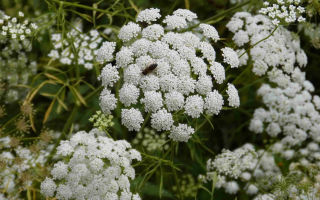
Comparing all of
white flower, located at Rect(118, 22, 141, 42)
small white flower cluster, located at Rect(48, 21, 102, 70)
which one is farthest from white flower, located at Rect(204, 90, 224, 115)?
small white flower cluster, located at Rect(48, 21, 102, 70)

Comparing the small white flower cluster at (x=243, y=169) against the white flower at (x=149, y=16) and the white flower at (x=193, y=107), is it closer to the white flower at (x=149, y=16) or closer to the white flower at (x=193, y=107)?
the white flower at (x=193, y=107)

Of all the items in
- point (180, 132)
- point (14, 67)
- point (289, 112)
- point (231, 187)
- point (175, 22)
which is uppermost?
point (175, 22)

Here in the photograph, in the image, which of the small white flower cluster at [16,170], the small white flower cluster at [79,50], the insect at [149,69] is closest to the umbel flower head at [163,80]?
the insect at [149,69]

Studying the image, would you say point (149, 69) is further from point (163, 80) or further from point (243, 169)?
point (243, 169)

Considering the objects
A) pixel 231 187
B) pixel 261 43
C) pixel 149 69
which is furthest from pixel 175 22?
pixel 231 187

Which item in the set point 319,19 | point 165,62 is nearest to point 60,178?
point 165,62

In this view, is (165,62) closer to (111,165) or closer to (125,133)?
(111,165)
